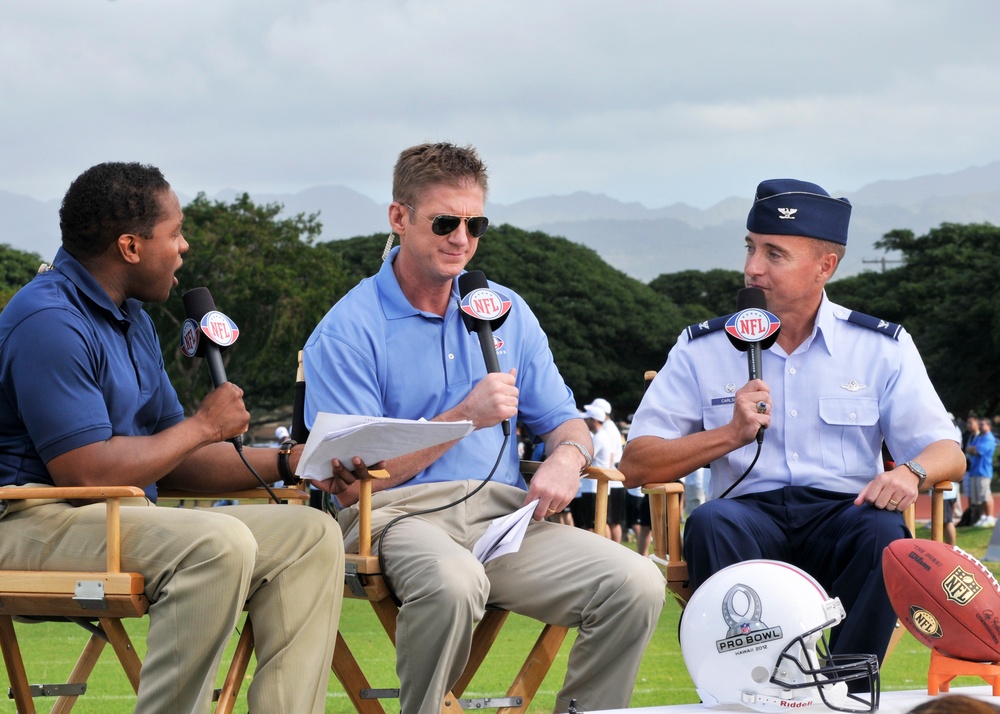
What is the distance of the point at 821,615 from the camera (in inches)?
125

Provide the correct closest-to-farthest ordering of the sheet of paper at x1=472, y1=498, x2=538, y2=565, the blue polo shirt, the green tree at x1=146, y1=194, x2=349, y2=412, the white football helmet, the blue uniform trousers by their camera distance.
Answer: the white football helmet → the blue polo shirt → the sheet of paper at x1=472, y1=498, x2=538, y2=565 → the blue uniform trousers → the green tree at x1=146, y1=194, x2=349, y2=412

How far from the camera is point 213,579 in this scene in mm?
3377

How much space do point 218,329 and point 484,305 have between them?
818 millimetres

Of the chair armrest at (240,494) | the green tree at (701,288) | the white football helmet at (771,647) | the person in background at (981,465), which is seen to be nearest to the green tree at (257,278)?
the person in background at (981,465)

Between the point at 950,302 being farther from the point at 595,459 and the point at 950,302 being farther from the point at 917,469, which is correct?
the point at 917,469

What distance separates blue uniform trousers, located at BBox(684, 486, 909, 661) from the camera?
3988 millimetres

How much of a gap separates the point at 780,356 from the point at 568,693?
1526mm

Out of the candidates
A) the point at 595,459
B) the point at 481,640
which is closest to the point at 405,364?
the point at 481,640

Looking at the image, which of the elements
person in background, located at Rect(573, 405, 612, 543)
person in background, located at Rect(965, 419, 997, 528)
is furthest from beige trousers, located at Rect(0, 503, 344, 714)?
person in background, located at Rect(965, 419, 997, 528)

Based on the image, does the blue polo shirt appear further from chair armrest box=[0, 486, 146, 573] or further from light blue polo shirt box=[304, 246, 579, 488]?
light blue polo shirt box=[304, 246, 579, 488]

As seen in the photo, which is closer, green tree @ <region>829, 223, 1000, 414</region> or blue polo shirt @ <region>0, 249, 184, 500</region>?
blue polo shirt @ <region>0, 249, 184, 500</region>

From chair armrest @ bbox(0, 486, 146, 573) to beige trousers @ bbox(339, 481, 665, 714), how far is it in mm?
825

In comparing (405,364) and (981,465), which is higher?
(405,364)

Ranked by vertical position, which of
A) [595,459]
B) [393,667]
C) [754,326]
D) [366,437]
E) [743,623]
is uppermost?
[754,326]
